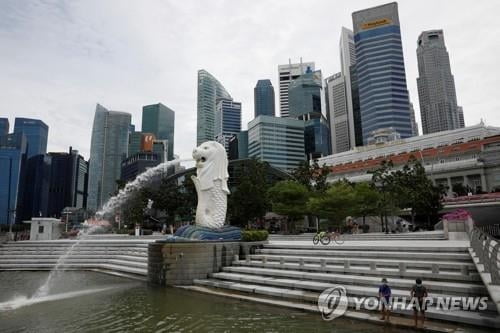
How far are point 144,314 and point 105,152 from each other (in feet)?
646

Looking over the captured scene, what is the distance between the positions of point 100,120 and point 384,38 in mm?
151274

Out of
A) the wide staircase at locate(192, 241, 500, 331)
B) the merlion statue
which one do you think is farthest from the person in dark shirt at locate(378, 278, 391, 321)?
the merlion statue

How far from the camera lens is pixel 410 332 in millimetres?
8258

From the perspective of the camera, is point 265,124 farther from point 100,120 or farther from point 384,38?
point 100,120

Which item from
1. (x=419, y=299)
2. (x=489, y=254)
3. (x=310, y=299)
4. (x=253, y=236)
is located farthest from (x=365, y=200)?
(x=419, y=299)

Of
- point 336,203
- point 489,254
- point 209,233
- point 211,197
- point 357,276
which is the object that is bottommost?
point 357,276

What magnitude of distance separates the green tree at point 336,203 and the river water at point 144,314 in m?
21.5

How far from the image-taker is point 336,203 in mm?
33438

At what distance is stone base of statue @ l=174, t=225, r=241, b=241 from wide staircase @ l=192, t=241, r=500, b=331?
1.60 m

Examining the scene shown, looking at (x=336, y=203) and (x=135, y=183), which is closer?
(x=135, y=183)

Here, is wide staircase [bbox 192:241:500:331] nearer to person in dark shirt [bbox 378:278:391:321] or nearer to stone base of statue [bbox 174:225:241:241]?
person in dark shirt [bbox 378:278:391:321]

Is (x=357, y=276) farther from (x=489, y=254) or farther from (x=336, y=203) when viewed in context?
(x=336, y=203)

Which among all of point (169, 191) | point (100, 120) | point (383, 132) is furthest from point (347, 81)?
point (169, 191)

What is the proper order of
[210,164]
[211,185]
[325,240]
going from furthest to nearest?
[325,240] < [210,164] < [211,185]
